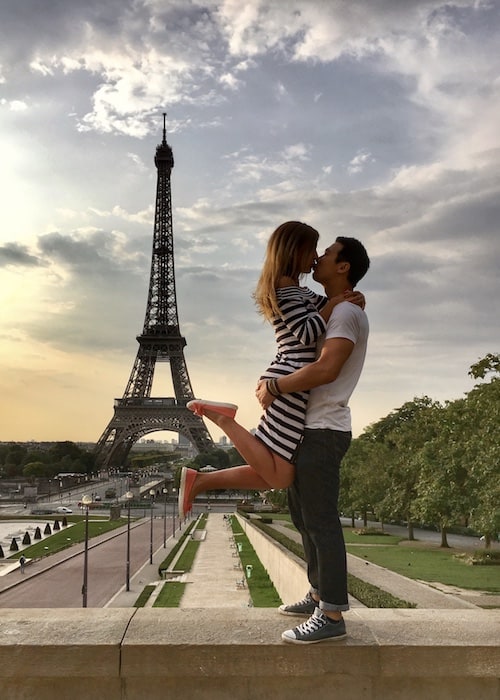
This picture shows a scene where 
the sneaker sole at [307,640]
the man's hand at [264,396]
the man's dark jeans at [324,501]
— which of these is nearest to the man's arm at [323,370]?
the man's hand at [264,396]

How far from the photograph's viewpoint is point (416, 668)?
325 centimetres

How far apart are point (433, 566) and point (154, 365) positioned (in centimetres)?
6107

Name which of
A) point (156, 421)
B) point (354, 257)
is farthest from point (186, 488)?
point (156, 421)

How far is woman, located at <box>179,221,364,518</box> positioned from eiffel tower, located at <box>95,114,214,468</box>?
74464 millimetres

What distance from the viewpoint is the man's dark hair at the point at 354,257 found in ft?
13.7

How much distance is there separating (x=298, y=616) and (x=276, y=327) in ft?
5.50

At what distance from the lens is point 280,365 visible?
13.1 feet

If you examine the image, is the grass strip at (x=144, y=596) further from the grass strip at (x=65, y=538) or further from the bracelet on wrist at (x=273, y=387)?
the bracelet on wrist at (x=273, y=387)

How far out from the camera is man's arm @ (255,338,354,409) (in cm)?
368

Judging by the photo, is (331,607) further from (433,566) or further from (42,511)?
(42,511)

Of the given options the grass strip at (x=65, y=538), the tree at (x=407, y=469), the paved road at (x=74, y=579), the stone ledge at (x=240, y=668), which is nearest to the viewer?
the stone ledge at (x=240, y=668)

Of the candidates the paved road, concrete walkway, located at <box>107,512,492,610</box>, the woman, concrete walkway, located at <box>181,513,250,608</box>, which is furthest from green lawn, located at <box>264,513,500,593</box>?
the woman

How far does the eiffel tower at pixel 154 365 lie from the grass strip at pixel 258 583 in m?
39.4

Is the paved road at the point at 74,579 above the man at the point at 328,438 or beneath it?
beneath
